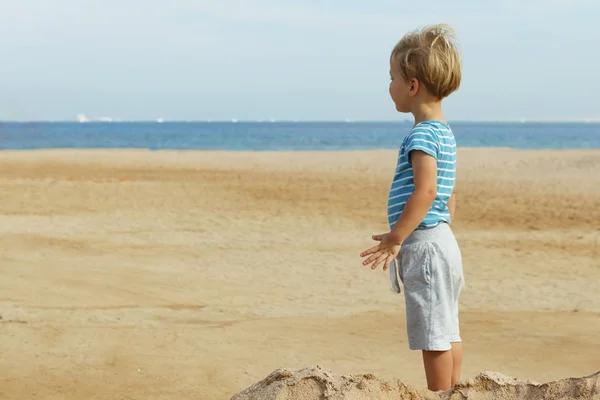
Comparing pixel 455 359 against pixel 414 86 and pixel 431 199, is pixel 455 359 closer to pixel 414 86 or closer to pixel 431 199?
pixel 431 199

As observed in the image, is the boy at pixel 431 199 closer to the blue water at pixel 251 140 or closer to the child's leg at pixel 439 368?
the child's leg at pixel 439 368

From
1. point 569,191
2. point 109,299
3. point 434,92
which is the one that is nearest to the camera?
point 434,92

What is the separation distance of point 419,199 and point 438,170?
22 centimetres

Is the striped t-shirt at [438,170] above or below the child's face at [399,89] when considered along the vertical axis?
below

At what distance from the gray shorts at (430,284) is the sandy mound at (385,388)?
508mm

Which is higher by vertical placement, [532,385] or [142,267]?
[532,385]

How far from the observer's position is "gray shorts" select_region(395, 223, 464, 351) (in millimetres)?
3186

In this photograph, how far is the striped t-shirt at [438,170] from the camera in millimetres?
3158

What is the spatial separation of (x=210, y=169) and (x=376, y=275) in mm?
14200

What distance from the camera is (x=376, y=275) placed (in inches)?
346

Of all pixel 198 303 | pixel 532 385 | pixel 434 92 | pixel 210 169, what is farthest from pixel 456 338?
pixel 210 169

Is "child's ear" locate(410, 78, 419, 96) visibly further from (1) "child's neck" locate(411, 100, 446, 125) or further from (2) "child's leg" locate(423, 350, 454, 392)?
(2) "child's leg" locate(423, 350, 454, 392)

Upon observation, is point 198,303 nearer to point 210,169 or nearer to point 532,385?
point 532,385

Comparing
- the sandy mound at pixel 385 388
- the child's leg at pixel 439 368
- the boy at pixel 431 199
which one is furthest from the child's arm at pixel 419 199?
the sandy mound at pixel 385 388
